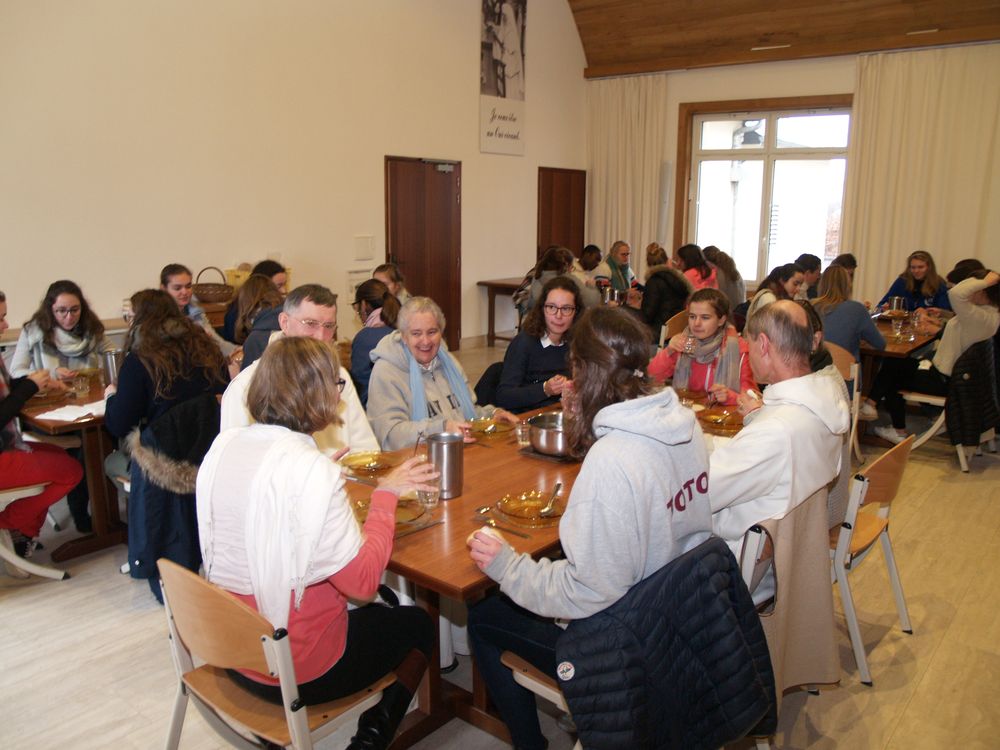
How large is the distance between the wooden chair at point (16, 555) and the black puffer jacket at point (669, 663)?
2.73 meters

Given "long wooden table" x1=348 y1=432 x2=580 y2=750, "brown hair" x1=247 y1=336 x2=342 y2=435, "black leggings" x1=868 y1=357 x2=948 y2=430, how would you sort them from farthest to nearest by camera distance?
"black leggings" x1=868 y1=357 x2=948 y2=430 < "long wooden table" x1=348 y1=432 x2=580 y2=750 < "brown hair" x1=247 y1=336 x2=342 y2=435

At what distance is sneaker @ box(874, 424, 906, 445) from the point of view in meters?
5.53

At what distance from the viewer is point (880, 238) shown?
8633 millimetres

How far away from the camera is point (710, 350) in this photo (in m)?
3.79

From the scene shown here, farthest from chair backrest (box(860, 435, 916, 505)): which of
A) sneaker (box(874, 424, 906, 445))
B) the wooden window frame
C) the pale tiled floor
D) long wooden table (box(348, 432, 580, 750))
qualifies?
the wooden window frame

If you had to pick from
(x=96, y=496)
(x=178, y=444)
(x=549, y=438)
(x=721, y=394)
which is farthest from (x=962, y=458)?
(x=96, y=496)

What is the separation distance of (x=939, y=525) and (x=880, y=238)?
531cm

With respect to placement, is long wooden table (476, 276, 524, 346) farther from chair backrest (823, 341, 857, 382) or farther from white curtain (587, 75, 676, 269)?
chair backrest (823, 341, 857, 382)

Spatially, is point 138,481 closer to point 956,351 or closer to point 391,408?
point 391,408

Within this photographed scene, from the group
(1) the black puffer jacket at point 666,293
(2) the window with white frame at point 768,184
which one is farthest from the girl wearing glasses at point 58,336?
(2) the window with white frame at point 768,184

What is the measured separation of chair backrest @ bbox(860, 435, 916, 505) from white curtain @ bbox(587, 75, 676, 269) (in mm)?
7683

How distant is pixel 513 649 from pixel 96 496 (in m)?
2.59

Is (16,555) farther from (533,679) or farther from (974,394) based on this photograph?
(974,394)

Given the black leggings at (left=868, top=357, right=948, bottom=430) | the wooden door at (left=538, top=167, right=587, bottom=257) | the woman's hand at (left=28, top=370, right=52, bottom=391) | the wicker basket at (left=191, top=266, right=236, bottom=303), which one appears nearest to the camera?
the woman's hand at (left=28, top=370, right=52, bottom=391)
